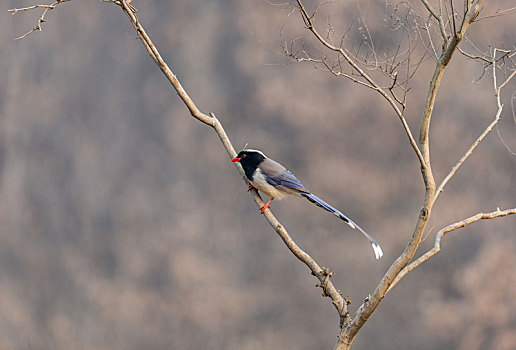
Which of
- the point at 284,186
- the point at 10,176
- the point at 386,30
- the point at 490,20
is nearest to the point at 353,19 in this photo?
the point at 386,30

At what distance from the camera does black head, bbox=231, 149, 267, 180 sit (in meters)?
2.49

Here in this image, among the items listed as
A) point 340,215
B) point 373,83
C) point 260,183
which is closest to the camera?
point 373,83

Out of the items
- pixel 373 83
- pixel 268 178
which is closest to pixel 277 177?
pixel 268 178

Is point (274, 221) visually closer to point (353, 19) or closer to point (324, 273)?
point (324, 273)

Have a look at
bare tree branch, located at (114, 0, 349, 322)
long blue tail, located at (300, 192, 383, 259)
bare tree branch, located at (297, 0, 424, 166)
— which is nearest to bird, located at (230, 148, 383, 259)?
long blue tail, located at (300, 192, 383, 259)

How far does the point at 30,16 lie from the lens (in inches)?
182

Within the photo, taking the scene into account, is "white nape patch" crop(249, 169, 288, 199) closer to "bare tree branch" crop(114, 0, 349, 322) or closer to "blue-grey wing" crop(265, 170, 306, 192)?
"blue-grey wing" crop(265, 170, 306, 192)

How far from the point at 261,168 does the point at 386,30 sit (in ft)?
6.05

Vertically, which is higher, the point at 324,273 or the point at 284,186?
the point at 284,186

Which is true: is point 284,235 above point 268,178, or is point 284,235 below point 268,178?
below

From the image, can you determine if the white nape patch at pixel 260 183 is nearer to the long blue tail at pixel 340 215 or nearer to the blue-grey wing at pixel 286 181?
the blue-grey wing at pixel 286 181

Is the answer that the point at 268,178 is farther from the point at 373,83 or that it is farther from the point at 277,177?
the point at 373,83

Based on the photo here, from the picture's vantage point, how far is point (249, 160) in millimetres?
2520

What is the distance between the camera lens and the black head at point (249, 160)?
8.16 ft
